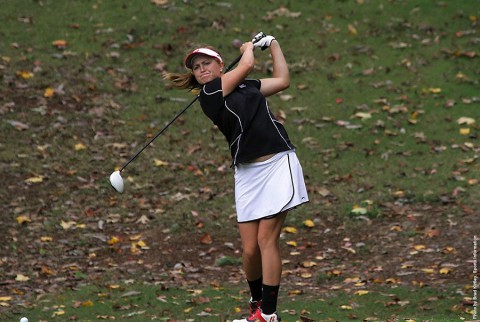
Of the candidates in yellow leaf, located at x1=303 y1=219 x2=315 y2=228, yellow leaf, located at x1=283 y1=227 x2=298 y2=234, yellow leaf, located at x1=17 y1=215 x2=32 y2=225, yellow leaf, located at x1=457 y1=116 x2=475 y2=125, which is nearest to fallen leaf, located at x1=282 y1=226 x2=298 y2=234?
yellow leaf, located at x1=283 y1=227 x2=298 y2=234

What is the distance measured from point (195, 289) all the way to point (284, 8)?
372 inches

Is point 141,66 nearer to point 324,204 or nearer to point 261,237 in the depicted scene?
point 324,204

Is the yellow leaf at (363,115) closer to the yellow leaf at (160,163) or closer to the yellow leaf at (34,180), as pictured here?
the yellow leaf at (160,163)

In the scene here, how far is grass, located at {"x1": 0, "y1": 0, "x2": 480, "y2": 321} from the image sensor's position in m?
9.48

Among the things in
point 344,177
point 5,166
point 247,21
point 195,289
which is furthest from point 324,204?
point 247,21

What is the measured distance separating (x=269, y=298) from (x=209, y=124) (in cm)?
775

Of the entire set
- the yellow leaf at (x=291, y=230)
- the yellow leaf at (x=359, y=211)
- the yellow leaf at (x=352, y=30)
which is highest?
the yellow leaf at (x=352, y=30)

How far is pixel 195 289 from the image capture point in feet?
31.4

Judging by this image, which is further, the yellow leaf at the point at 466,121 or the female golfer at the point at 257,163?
the yellow leaf at the point at 466,121

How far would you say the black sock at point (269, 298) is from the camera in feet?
22.5

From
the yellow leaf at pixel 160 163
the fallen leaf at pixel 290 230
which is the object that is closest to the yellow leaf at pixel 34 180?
the yellow leaf at pixel 160 163

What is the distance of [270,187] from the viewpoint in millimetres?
6777

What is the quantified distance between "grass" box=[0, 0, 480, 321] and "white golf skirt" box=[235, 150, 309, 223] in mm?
1949

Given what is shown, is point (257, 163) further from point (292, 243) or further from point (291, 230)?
point (291, 230)
